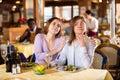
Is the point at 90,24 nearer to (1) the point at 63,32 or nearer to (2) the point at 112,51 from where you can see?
(1) the point at 63,32

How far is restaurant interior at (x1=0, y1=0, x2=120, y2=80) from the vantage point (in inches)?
106

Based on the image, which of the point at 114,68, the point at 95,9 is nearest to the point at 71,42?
the point at 114,68

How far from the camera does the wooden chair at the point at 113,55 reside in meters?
4.72

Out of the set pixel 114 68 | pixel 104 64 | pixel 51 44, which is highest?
pixel 51 44

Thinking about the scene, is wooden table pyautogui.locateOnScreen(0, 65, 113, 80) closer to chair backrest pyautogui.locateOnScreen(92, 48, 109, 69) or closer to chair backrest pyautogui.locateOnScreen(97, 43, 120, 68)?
chair backrest pyautogui.locateOnScreen(92, 48, 109, 69)

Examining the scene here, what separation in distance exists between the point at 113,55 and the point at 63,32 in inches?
121

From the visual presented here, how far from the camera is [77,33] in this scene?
10.4 feet

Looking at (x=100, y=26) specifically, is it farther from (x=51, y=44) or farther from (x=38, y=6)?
(x=51, y=44)

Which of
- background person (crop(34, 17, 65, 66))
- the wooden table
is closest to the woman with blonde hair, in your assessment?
background person (crop(34, 17, 65, 66))

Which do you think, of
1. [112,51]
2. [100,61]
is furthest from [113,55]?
[100,61]

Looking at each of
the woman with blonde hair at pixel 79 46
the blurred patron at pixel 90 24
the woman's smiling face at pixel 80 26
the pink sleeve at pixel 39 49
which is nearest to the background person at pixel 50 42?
the pink sleeve at pixel 39 49

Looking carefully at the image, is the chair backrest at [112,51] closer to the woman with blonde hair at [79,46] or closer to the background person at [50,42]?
the background person at [50,42]

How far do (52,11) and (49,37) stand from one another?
1510 cm

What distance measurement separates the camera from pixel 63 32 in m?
7.74
